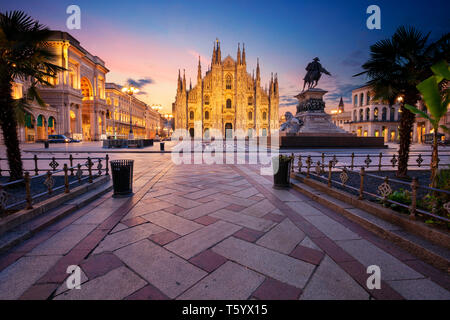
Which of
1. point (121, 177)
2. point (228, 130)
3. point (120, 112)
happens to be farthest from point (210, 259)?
point (120, 112)

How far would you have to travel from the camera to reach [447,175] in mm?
3525

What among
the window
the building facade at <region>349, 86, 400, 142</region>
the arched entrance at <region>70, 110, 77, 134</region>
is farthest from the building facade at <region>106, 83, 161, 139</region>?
the building facade at <region>349, 86, 400, 142</region>

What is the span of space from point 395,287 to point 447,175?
2.74 metres

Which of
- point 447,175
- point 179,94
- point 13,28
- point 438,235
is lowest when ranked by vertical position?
point 438,235

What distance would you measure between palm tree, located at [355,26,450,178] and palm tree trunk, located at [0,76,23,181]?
10.5m

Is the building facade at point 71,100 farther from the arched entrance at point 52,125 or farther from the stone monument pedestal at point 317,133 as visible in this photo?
the stone monument pedestal at point 317,133

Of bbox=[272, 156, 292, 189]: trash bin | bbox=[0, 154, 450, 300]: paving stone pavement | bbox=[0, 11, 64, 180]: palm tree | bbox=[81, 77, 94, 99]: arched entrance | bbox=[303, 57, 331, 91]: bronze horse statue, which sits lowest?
bbox=[0, 154, 450, 300]: paving stone pavement

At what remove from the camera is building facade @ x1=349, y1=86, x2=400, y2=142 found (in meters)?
51.4

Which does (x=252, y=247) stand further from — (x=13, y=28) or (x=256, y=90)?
(x=256, y=90)

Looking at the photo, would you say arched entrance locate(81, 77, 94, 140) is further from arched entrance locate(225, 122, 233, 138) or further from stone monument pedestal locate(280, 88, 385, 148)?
stone monument pedestal locate(280, 88, 385, 148)

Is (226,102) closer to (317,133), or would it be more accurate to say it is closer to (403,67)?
(317,133)

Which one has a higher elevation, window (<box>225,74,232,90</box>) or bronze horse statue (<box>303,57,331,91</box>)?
window (<box>225,74,232,90</box>)

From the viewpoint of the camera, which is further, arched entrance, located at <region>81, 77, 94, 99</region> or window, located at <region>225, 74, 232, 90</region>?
window, located at <region>225, 74, 232, 90</region>
